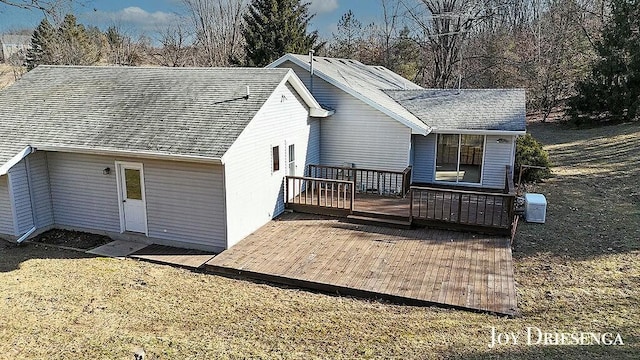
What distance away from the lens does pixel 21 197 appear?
1034cm

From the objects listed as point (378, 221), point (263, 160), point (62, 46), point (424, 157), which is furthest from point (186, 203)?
point (62, 46)

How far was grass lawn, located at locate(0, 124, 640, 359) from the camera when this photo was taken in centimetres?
589

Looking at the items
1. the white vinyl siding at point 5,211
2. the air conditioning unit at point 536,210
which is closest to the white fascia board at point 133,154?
the white vinyl siding at point 5,211

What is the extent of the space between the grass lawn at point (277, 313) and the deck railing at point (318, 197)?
426 cm

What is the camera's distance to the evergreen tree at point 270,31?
95.6 ft

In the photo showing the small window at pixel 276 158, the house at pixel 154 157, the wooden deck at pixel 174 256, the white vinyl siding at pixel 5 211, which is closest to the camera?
the wooden deck at pixel 174 256

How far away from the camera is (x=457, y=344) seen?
5891mm

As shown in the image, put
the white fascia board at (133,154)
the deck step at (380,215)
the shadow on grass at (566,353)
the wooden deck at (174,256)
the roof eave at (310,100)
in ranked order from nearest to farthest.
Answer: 1. the shadow on grass at (566,353)
2. the white fascia board at (133,154)
3. the wooden deck at (174,256)
4. the deck step at (380,215)
5. the roof eave at (310,100)

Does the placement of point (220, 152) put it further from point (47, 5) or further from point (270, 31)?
point (270, 31)

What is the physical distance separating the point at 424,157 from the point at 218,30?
3126 cm

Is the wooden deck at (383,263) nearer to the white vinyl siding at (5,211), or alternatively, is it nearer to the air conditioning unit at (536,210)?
the air conditioning unit at (536,210)

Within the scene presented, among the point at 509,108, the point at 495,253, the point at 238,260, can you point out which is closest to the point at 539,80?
the point at 509,108

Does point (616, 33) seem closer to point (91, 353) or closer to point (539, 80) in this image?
point (539, 80)

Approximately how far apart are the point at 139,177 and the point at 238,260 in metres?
3.26
